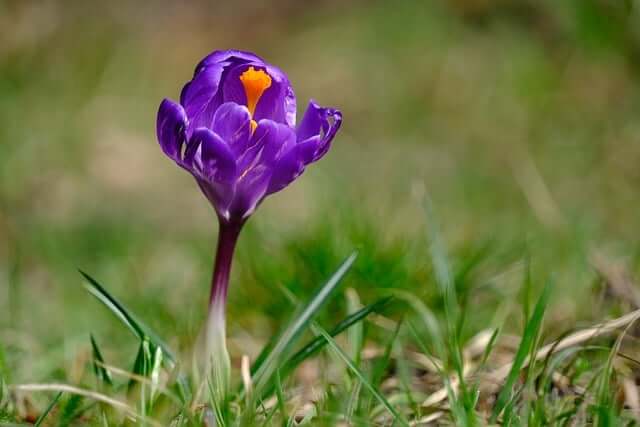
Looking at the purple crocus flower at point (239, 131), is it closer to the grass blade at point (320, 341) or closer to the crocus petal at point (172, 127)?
the crocus petal at point (172, 127)

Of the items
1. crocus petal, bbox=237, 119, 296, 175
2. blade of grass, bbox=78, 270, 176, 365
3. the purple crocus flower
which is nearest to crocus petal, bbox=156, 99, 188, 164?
the purple crocus flower

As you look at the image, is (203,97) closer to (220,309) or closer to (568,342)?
(220,309)

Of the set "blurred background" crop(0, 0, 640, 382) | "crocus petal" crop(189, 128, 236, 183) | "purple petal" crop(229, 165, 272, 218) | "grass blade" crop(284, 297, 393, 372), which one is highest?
"crocus petal" crop(189, 128, 236, 183)

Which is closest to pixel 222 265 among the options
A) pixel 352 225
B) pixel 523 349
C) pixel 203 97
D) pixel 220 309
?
pixel 220 309

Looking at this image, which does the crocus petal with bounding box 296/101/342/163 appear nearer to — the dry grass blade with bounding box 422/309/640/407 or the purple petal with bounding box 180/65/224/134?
the purple petal with bounding box 180/65/224/134

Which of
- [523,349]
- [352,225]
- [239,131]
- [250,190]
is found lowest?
[352,225]

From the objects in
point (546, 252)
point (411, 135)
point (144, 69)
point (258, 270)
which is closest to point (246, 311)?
point (258, 270)

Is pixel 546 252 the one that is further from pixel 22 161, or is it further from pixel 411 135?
pixel 22 161
